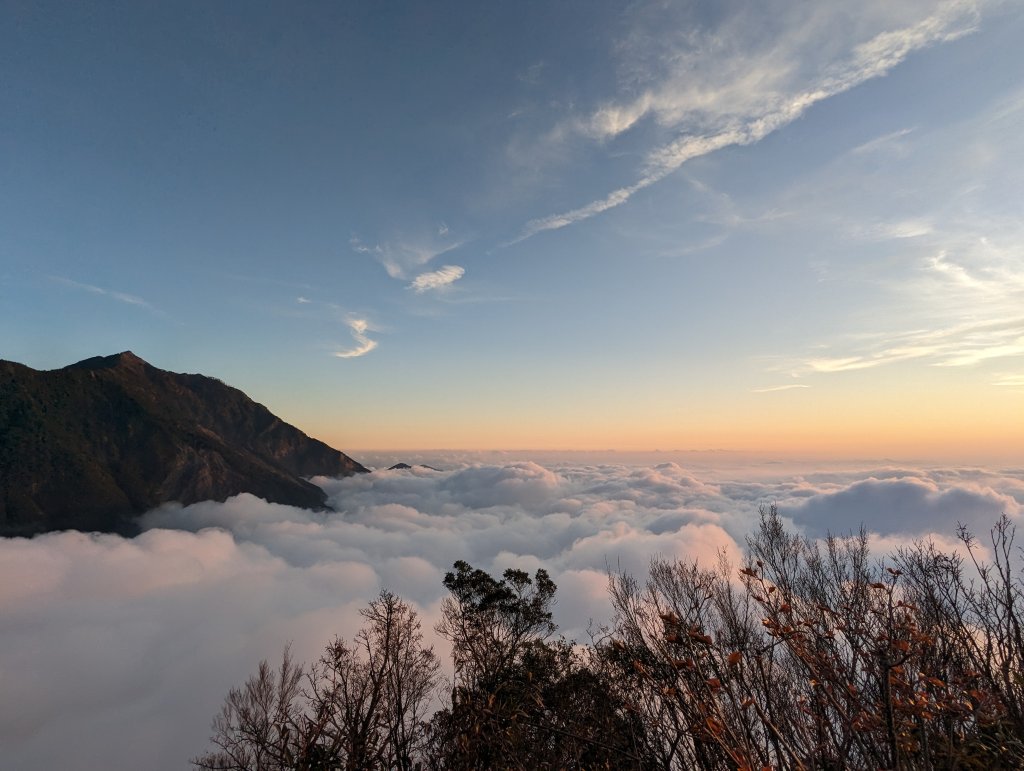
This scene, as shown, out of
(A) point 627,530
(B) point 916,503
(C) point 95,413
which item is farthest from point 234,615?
(B) point 916,503

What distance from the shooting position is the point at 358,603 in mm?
158250

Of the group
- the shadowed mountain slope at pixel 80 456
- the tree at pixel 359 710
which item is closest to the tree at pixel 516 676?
the tree at pixel 359 710

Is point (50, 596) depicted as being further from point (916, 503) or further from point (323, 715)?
point (916, 503)

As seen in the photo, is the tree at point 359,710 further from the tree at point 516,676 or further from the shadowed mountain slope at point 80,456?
the shadowed mountain slope at point 80,456

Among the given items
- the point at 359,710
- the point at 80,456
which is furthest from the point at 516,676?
the point at 80,456

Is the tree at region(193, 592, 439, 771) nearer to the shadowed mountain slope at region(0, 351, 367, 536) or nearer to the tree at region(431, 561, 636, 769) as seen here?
the tree at region(431, 561, 636, 769)

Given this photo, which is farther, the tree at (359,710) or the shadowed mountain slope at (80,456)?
the shadowed mountain slope at (80,456)

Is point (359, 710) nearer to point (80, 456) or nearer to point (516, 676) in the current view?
point (516, 676)

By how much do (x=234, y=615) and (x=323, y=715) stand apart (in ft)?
584

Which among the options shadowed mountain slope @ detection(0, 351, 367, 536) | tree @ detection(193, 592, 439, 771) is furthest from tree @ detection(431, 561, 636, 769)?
shadowed mountain slope @ detection(0, 351, 367, 536)

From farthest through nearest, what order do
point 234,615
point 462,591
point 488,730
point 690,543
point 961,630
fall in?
1. point 234,615
2. point 690,543
3. point 462,591
4. point 488,730
5. point 961,630

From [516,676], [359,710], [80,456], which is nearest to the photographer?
[359,710]

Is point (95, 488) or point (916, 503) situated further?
point (95, 488)

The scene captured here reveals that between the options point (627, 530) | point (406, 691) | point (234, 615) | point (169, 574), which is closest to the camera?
point (406, 691)
